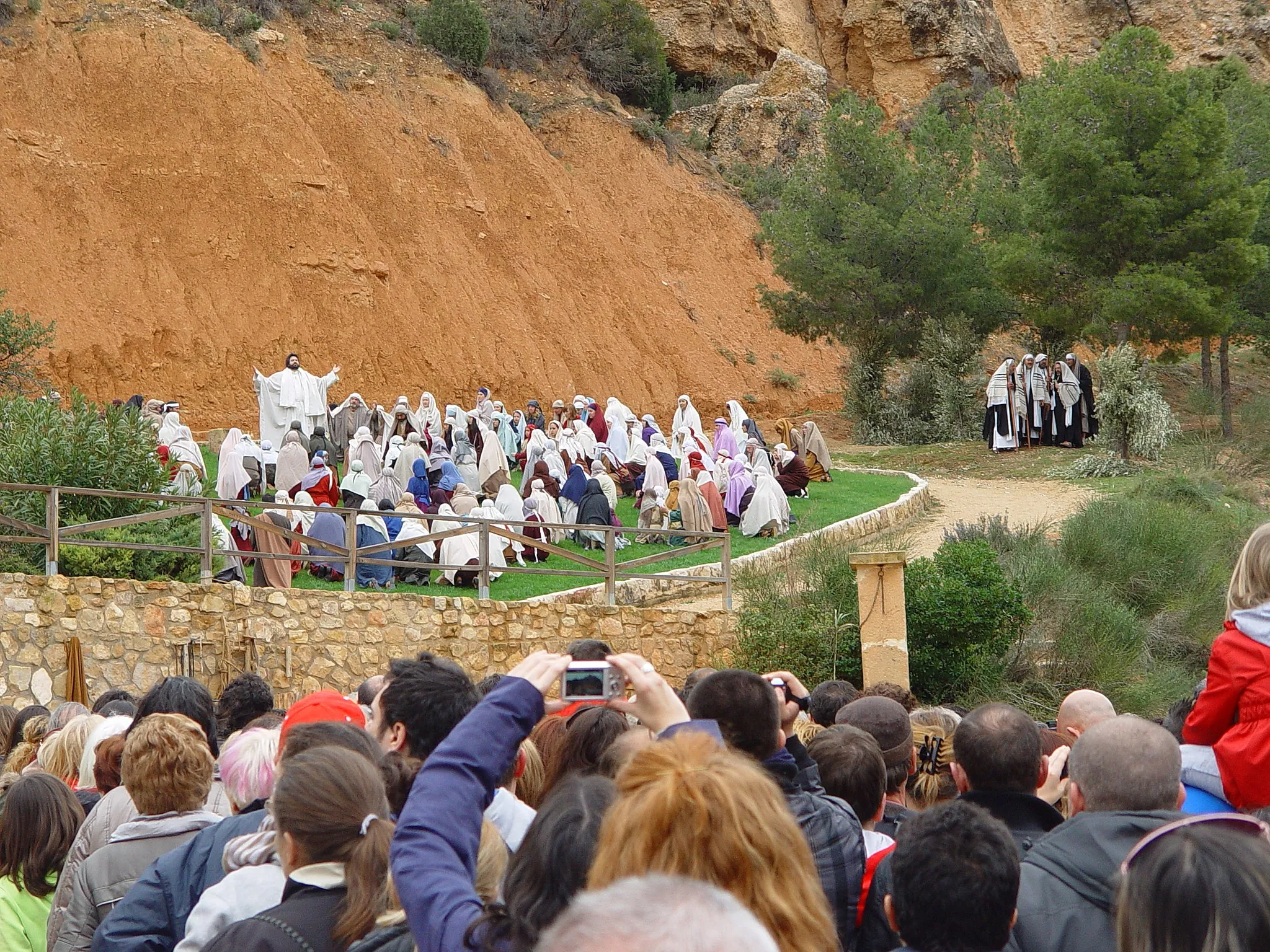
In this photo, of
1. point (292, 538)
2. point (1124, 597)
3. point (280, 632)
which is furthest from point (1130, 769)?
point (1124, 597)

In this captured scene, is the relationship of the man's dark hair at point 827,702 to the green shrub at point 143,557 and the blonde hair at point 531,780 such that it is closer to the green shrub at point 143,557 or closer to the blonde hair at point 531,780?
the blonde hair at point 531,780

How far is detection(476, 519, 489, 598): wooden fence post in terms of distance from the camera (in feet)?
46.9

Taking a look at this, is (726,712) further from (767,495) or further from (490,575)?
(767,495)

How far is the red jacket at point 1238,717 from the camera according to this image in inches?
145

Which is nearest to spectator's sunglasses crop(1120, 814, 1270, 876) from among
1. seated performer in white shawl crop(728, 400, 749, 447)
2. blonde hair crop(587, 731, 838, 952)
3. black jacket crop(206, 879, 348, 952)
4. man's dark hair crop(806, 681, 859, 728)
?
blonde hair crop(587, 731, 838, 952)

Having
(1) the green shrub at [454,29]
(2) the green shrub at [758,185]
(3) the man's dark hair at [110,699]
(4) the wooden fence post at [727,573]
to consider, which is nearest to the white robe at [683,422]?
(4) the wooden fence post at [727,573]

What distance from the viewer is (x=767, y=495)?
20188mm

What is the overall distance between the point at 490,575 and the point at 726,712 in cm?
1314

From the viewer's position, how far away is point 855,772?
4.11 meters

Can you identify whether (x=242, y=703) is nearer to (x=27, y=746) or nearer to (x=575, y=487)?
(x=27, y=746)

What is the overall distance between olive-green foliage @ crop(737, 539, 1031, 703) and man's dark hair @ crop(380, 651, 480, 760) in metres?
9.25

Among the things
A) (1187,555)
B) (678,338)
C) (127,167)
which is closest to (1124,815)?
(1187,555)

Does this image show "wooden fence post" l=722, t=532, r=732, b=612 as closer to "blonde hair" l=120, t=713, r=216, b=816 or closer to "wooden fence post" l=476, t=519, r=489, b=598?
"wooden fence post" l=476, t=519, r=489, b=598

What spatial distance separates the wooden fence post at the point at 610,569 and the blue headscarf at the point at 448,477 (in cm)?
627
